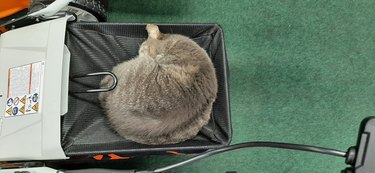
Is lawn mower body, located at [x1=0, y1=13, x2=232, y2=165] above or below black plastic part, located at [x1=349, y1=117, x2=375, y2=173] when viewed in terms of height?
above

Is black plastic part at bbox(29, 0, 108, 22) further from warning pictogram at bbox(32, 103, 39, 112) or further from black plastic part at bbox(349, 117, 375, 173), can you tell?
black plastic part at bbox(349, 117, 375, 173)

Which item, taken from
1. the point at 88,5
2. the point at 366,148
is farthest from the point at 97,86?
the point at 366,148

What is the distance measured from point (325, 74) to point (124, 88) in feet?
3.53

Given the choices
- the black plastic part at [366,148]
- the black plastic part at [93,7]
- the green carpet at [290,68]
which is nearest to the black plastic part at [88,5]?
the black plastic part at [93,7]

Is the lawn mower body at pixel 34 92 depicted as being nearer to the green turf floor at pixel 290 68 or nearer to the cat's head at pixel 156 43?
the cat's head at pixel 156 43

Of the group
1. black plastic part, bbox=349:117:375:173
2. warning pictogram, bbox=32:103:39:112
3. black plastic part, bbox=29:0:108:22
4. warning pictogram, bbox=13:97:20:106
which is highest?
black plastic part, bbox=29:0:108:22

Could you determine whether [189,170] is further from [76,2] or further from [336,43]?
[336,43]

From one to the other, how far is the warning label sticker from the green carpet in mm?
651

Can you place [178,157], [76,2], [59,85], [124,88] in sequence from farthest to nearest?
[178,157], [76,2], [124,88], [59,85]

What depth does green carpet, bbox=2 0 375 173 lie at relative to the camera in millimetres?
1657

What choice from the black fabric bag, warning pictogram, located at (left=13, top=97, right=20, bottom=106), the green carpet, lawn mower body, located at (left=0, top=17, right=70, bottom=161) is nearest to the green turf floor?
the green carpet

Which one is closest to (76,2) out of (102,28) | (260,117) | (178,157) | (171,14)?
(102,28)

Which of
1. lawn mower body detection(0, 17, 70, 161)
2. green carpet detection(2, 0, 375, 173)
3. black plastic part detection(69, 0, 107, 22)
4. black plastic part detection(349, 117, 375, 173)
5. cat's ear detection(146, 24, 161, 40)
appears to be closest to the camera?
black plastic part detection(349, 117, 375, 173)

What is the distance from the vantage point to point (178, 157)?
1575mm
